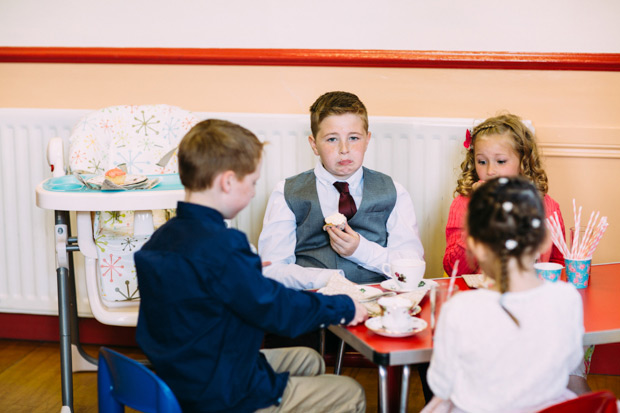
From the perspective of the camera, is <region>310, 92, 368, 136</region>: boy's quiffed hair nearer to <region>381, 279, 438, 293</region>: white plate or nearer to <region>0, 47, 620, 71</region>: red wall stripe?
<region>0, 47, 620, 71</region>: red wall stripe

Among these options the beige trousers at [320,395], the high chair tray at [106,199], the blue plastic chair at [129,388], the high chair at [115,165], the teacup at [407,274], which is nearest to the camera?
the blue plastic chair at [129,388]

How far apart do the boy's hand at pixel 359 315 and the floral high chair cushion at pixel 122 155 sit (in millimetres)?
940

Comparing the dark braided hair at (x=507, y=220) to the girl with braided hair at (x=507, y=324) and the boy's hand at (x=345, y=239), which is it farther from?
the boy's hand at (x=345, y=239)

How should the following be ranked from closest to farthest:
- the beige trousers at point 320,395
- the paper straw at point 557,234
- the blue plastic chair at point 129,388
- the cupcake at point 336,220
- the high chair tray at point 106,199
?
1. the blue plastic chair at point 129,388
2. the beige trousers at point 320,395
3. the paper straw at point 557,234
4. the high chair tray at point 106,199
5. the cupcake at point 336,220

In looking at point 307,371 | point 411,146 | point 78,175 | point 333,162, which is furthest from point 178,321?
point 411,146

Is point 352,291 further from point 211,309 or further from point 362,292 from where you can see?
point 211,309

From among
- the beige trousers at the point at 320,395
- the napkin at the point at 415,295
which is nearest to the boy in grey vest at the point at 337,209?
the napkin at the point at 415,295

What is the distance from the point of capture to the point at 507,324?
4.36 ft

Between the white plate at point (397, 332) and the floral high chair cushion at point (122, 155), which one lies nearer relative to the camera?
the white plate at point (397, 332)

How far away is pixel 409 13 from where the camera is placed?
102 inches

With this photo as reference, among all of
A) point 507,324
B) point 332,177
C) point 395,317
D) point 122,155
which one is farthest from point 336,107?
point 507,324

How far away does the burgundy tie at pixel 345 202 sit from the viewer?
7.46 ft

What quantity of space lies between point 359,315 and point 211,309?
0.31 meters

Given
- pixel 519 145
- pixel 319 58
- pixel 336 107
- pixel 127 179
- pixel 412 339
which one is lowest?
pixel 412 339
